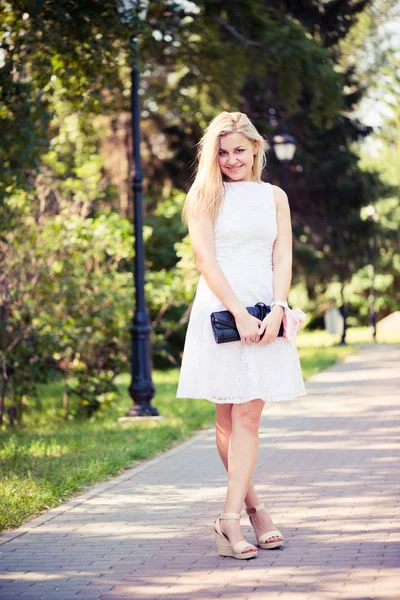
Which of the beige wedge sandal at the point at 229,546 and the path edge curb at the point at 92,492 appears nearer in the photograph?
the beige wedge sandal at the point at 229,546

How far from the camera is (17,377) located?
13203 millimetres

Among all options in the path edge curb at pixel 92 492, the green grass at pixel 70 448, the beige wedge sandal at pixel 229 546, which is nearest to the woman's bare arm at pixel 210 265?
the beige wedge sandal at pixel 229 546

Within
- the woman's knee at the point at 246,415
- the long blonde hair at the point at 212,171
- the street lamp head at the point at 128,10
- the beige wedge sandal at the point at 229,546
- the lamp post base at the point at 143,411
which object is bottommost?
the lamp post base at the point at 143,411

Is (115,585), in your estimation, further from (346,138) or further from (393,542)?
(346,138)

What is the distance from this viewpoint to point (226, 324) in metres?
5.23

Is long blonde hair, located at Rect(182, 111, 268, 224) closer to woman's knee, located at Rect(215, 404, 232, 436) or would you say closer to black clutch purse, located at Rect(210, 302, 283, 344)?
black clutch purse, located at Rect(210, 302, 283, 344)

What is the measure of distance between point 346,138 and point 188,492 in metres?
21.6

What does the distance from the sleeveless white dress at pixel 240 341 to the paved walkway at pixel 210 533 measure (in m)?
0.86

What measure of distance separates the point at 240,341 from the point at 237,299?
236mm

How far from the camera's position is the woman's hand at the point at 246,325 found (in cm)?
518

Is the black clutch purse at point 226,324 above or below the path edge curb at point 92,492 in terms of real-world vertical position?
above

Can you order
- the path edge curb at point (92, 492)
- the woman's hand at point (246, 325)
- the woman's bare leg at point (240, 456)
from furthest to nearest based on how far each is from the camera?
the path edge curb at point (92, 492)
the woman's bare leg at point (240, 456)
the woman's hand at point (246, 325)

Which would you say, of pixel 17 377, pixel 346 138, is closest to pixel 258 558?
pixel 17 377

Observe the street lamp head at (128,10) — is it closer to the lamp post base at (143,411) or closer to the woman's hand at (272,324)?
the lamp post base at (143,411)
